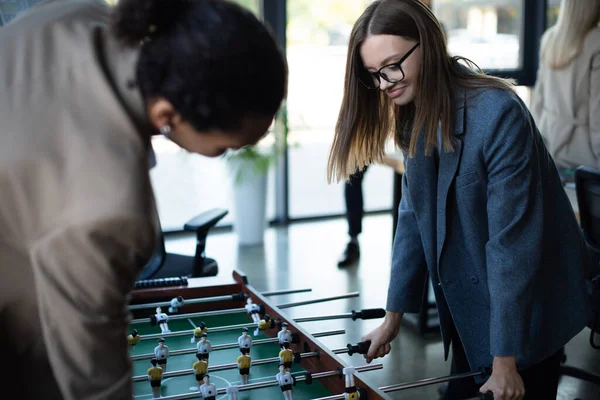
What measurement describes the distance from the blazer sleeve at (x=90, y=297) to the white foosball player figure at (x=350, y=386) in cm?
58

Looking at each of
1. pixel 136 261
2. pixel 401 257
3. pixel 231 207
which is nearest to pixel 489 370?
pixel 401 257

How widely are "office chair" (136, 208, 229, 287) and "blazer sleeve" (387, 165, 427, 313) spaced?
48.4 inches

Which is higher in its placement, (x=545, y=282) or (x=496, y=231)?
(x=496, y=231)

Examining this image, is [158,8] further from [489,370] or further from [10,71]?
[489,370]

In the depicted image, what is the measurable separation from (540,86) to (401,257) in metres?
2.51

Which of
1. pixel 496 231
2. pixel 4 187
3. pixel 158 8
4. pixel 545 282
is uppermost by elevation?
pixel 158 8

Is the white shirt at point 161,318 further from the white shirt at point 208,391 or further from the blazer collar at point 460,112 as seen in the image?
the blazer collar at point 460,112

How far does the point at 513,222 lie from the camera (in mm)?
1507

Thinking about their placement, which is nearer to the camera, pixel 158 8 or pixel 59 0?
pixel 158 8

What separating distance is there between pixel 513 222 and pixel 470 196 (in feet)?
0.40

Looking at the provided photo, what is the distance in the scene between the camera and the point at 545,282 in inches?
65.1

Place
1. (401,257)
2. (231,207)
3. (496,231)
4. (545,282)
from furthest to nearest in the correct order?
1. (231,207)
2. (401,257)
3. (545,282)
4. (496,231)

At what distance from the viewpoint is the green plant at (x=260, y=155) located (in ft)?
16.1

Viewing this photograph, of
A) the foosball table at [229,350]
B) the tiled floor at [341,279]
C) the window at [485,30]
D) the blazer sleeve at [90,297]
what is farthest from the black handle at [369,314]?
the window at [485,30]
